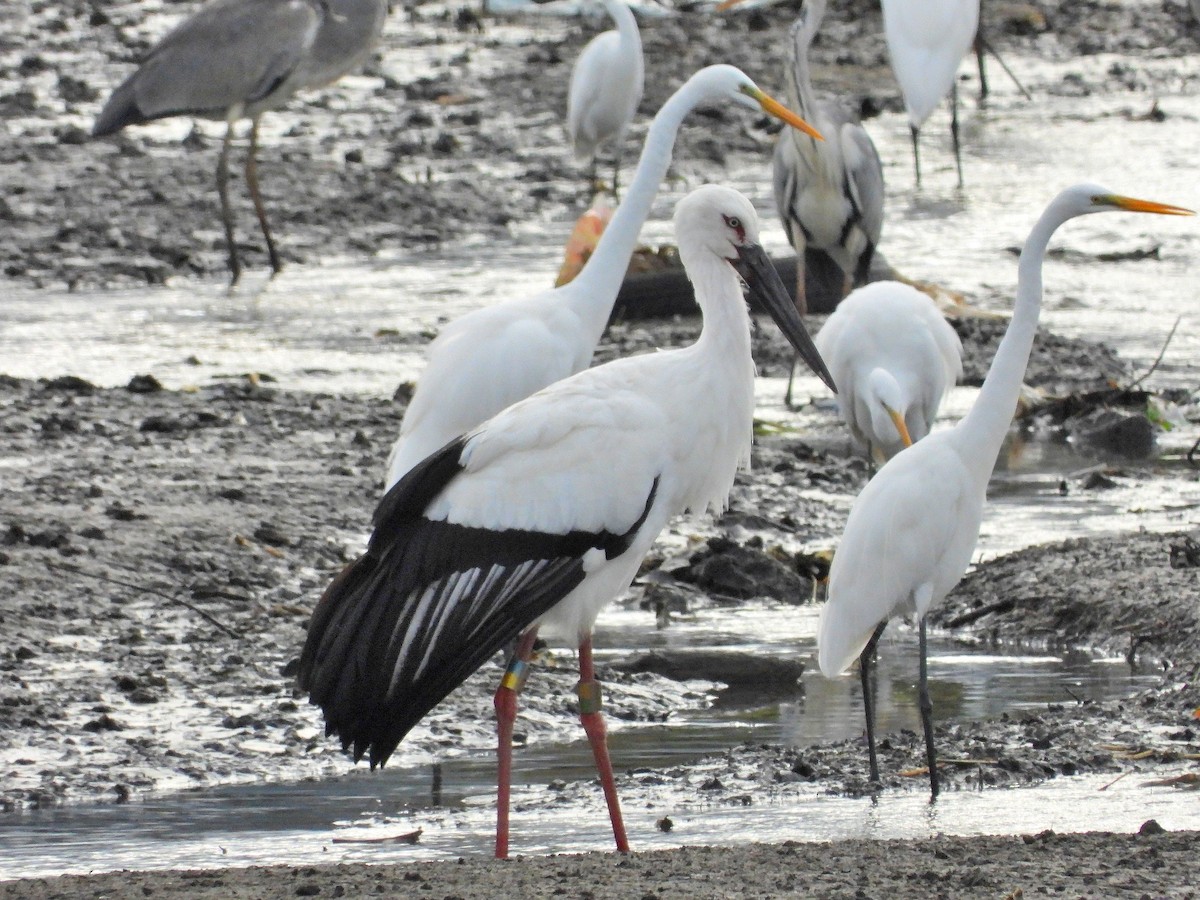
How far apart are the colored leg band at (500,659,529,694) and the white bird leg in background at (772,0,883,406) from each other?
502cm

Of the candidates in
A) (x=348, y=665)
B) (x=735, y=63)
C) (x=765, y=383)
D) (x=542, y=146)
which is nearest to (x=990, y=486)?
(x=765, y=383)

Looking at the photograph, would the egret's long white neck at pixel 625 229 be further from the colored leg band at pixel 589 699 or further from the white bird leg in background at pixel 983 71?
the white bird leg in background at pixel 983 71

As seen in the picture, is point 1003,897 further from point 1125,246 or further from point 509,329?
point 1125,246

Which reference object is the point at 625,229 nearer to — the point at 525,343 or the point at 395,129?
the point at 525,343

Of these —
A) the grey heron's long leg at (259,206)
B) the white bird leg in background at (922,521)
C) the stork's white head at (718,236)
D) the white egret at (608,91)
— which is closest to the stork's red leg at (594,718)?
the white bird leg in background at (922,521)

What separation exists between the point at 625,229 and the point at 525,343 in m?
0.43

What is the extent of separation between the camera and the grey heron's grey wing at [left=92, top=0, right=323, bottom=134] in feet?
41.2

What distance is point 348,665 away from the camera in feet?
15.1

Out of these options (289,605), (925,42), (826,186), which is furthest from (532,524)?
(925,42)

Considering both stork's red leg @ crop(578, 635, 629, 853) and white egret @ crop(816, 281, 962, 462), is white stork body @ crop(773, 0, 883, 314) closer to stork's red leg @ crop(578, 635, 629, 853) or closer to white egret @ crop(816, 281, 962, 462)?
white egret @ crop(816, 281, 962, 462)

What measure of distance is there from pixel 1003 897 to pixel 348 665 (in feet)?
4.94

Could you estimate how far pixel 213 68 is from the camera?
12.5m

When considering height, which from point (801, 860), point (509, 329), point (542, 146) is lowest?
point (542, 146)

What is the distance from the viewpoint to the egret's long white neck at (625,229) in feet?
20.1
